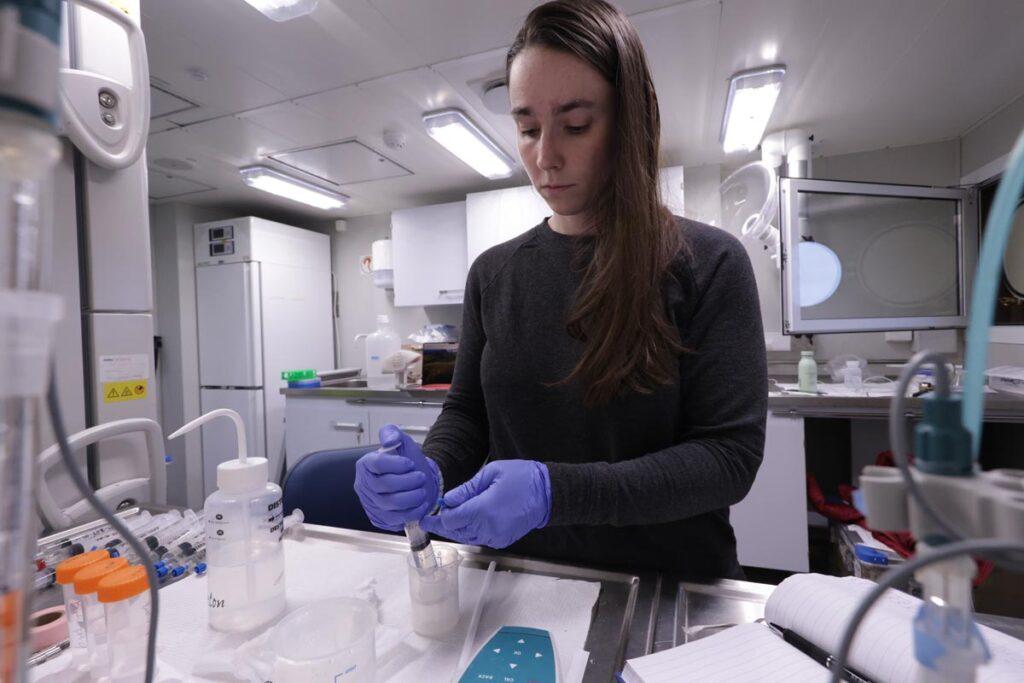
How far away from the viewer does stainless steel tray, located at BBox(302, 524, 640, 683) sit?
1.72ft

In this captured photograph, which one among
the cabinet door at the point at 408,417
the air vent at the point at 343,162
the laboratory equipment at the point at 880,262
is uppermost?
the air vent at the point at 343,162

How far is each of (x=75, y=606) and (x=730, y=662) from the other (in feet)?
2.28

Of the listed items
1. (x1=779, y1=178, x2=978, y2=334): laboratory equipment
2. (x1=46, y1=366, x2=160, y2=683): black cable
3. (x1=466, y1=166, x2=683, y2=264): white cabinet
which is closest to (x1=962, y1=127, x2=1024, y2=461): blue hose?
(x1=46, y1=366, x2=160, y2=683): black cable

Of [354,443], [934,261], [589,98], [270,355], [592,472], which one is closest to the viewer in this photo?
[592,472]

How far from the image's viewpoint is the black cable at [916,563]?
0.63 feet

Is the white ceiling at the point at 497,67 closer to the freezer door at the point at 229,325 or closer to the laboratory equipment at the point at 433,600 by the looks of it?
the freezer door at the point at 229,325

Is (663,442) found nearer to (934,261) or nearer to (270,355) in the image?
(934,261)

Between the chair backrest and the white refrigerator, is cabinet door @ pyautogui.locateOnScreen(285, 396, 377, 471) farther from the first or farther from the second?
the chair backrest

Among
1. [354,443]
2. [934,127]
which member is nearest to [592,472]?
[354,443]

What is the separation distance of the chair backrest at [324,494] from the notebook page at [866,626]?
97 centimetres

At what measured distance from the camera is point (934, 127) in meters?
2.32

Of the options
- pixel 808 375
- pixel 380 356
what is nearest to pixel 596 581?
pixel 808 375

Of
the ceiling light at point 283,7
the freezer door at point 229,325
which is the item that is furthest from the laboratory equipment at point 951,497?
the freezer door at point 229,325

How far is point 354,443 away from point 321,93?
5.55 feet
